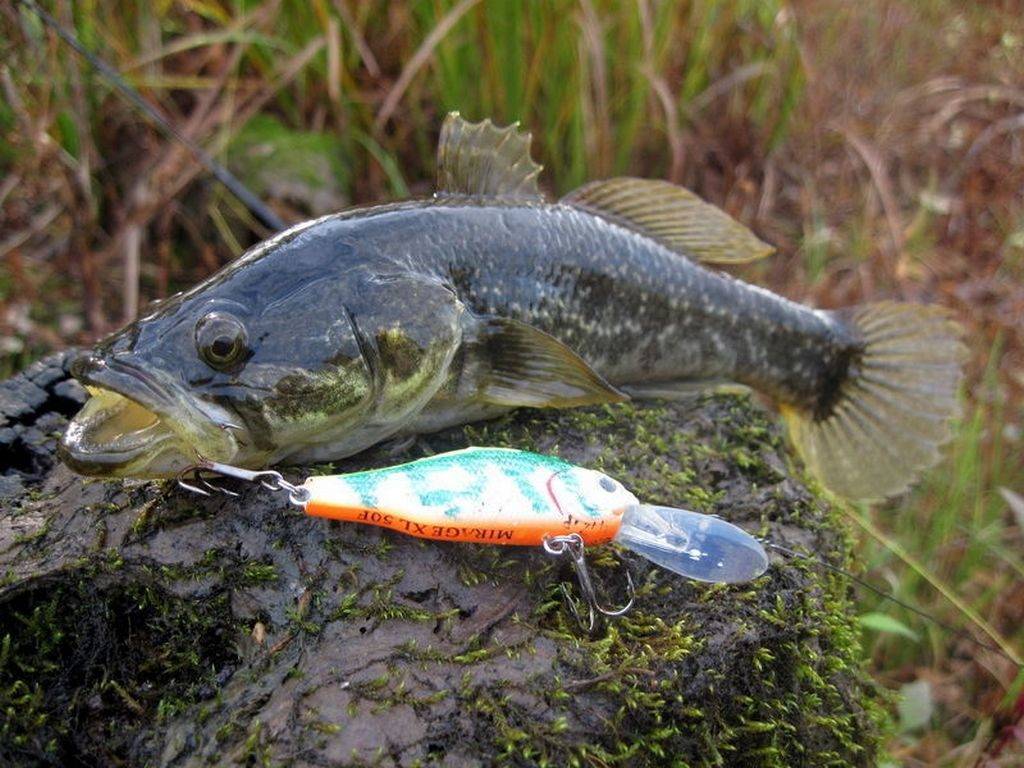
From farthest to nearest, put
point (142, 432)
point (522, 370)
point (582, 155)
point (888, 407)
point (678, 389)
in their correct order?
point (582, 155) → point (888, 407) → point (678, 389) → point (522, 370) → point (142, 432)

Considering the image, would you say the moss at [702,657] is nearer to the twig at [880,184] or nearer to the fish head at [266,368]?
→ the fish head at [266,368]

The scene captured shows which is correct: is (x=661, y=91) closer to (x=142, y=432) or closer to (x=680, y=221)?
(x=680, y=221)

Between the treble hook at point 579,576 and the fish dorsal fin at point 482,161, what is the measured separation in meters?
1.27

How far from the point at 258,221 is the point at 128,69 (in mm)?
1050

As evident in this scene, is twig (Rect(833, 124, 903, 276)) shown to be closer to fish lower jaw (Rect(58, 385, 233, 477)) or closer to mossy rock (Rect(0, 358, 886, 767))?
mossy rock (Rect(0, 358, 886, 767))

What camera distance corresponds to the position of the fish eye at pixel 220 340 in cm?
216

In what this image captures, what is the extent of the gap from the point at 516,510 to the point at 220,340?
84 cm

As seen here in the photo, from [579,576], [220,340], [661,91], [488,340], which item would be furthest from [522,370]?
[661,91]

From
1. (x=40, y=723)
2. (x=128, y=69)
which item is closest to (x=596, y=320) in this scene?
(x=40, y=723)

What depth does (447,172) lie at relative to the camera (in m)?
2.88

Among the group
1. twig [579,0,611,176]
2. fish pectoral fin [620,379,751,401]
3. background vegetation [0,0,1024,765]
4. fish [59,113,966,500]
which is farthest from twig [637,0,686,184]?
fish pectoral fin [620,379,751,401]

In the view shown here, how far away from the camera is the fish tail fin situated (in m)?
3.35

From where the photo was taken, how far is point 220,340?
216cm

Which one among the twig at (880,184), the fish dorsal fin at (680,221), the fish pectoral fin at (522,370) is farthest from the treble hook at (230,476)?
the twig at (880,184)
